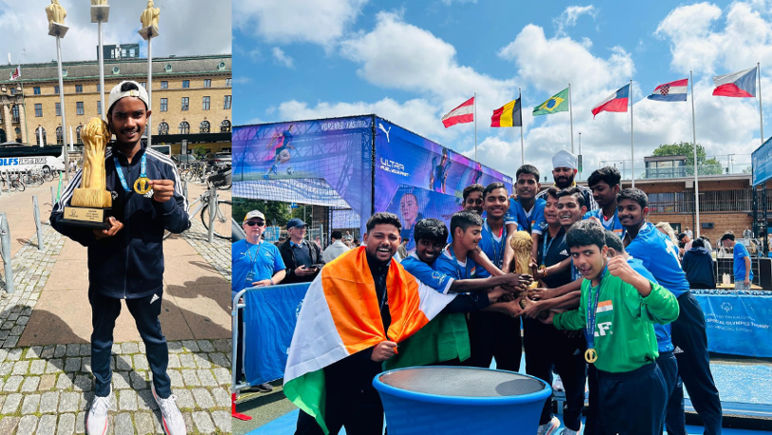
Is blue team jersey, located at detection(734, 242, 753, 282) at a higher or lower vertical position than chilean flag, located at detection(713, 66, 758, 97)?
lower

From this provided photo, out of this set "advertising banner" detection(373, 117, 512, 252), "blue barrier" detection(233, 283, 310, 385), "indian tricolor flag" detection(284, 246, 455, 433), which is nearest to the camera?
"indian tricolor flag" detection(284, 246, 455, 433)

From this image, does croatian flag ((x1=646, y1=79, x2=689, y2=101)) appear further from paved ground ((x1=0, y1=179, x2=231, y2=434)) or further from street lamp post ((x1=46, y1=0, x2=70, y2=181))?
street lamp post ((x1=46, y1=0, x2=70, y2=181))

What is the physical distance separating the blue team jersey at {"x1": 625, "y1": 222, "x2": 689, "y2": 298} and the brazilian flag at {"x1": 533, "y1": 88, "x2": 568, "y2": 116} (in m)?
13.6

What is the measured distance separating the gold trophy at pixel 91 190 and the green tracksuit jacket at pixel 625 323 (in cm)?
243

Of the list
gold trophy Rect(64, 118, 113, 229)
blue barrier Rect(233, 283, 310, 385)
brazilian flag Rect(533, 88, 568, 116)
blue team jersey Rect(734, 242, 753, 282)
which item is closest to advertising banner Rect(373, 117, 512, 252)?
blue barrier Rect(233, 283, 310, 385)

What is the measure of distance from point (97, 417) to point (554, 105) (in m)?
15.8

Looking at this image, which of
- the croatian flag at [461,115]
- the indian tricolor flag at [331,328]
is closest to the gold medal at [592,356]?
the indian tricolor flag at [331,328]

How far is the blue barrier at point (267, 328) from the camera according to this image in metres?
5.07

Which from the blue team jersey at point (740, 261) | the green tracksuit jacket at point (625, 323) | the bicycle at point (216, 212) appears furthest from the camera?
the blue team jersey at point (740, 261)

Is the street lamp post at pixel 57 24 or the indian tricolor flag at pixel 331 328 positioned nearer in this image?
the street lamp post at pixel 57 24

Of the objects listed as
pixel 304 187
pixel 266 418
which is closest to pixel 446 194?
pixel 304 187

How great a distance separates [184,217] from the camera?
95.6 inches

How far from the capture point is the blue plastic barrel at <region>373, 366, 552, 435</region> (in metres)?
1.97

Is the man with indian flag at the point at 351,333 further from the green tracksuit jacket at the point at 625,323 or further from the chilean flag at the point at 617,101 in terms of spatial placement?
the chilean flag at the point at 617,101
